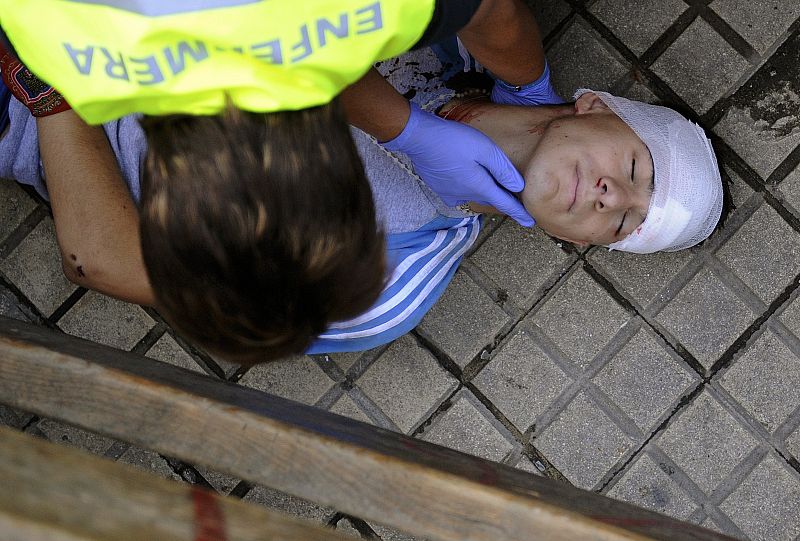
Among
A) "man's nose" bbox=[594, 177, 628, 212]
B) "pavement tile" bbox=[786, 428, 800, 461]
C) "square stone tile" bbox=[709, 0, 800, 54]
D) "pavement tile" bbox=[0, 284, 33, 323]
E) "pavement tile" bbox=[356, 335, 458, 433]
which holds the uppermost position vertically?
"square stone tile" bbox=[709, 0, 800, 54]

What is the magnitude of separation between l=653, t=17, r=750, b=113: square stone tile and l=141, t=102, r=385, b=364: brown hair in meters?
1.92

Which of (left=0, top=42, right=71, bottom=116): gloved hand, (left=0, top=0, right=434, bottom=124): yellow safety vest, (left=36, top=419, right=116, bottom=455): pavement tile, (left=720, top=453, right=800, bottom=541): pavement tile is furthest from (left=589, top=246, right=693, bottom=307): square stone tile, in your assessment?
(left=36, top=419, right=116, bottom=455): pavement tile

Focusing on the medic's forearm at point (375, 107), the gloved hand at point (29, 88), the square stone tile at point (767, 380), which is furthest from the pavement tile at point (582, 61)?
the gloved hand at point (29, 88)

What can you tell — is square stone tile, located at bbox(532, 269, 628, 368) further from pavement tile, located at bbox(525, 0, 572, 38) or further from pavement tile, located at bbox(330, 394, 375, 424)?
pavement tile, located at bbox(525, 0, 572, 38)

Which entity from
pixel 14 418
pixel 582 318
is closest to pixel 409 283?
pixel 582 318

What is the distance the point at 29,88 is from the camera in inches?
91.0

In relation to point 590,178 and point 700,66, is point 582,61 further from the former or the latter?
point 590,178

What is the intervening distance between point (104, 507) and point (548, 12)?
2.68m

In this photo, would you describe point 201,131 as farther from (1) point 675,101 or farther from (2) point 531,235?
(1) point 675,101

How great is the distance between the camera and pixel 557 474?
9.89ft

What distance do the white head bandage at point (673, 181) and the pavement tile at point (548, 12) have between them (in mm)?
443

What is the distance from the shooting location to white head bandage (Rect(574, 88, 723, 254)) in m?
2.63

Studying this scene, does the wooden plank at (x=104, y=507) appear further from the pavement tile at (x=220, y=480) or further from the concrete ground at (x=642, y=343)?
the pavement tile at (x=220, y=480)

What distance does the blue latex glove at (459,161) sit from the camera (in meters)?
2.42
